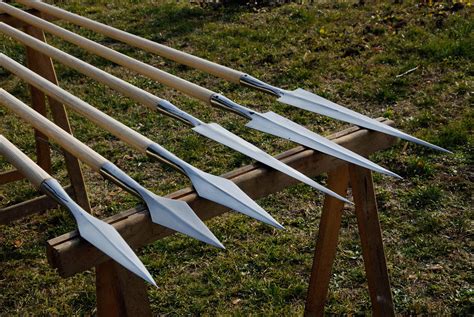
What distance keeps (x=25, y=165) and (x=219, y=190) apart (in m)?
0.60

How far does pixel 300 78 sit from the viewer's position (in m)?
5.80

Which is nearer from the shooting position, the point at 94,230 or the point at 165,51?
the point at 94,230

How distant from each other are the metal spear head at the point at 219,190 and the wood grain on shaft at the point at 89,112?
77 millimetres

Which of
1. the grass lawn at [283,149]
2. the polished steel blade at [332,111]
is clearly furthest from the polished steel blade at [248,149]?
the grass lawn at [283,149]

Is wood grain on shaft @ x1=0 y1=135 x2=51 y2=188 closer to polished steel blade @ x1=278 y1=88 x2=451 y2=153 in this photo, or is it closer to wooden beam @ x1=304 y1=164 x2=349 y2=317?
polished steel blade @ x1=278 y1=88 x2=451 y2=153

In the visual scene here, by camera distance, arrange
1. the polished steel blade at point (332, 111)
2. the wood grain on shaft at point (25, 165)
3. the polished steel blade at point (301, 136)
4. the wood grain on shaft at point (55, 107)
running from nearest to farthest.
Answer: the wood grain on shaft at point (25, 165) < the polished steel blade at point (301, 136) < the polished steel blade at point (332, 111) < the wood grain on shaft at point (55, 107)

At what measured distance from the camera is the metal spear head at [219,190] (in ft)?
5.73

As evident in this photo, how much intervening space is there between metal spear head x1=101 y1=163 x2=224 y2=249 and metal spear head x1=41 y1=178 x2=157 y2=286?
124 mm

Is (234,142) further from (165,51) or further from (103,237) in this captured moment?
(165,51)

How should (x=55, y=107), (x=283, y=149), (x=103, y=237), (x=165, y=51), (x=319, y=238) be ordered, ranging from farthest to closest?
(x=283, y=149) → (x=55, y=107) → (x=319, y=238) → (x=165, y=51) → (x=103, y=237)

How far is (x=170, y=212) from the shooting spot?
5.77ft

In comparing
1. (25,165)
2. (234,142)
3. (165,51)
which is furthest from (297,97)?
(25,165)

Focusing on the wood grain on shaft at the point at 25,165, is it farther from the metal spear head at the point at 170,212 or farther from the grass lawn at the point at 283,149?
the grass lawn at the point at 283,149

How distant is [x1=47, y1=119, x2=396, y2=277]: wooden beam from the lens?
1.69 m
